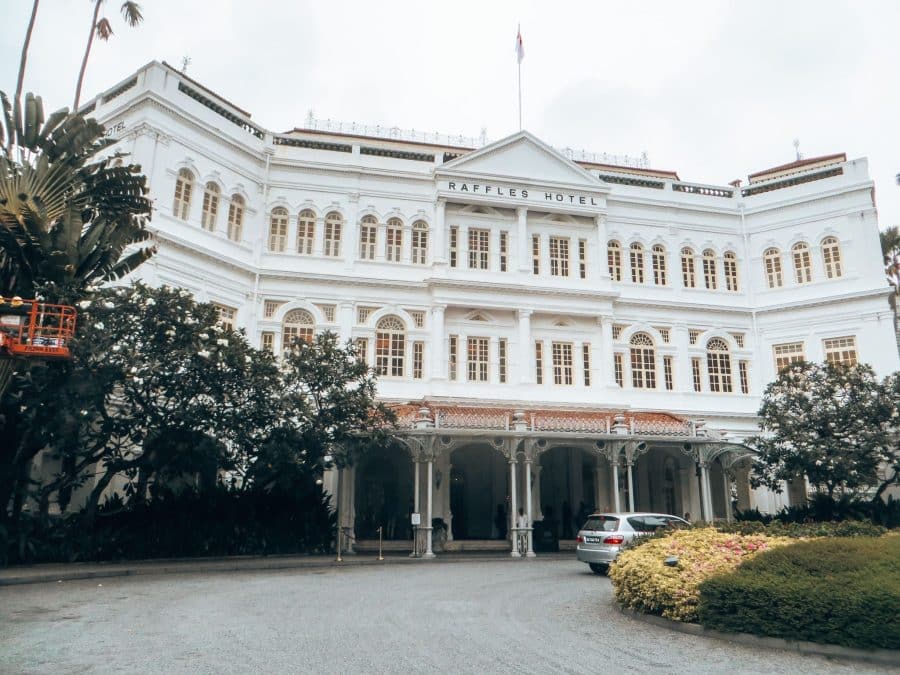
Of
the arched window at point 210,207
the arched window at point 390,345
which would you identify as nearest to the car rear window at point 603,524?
the arched window at point 390,345

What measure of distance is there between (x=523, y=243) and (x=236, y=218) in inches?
458

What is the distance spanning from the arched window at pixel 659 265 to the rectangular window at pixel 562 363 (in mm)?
5711

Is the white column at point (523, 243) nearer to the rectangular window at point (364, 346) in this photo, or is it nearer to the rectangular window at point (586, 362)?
the rectangular window at point (586, 362)

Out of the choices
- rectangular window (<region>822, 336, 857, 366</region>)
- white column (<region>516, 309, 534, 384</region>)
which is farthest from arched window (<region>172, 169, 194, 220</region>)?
rectangular window (<region>822, 336, 857, 366</region>)

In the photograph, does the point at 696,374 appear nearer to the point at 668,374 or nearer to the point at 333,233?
the point at 668,374

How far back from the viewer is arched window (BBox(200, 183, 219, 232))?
2664 centimetres

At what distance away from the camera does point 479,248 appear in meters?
29.9

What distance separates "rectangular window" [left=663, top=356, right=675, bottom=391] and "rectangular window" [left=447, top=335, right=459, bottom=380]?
9205mm

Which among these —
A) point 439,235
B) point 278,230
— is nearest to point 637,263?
point 439,235

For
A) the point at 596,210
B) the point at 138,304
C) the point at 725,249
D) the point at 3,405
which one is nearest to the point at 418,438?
the point at 138,304

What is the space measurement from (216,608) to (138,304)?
9334 mm

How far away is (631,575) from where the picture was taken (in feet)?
36.1

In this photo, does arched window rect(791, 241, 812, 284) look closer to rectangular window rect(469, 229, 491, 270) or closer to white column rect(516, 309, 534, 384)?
white column rect(516, 309, 534, 384)

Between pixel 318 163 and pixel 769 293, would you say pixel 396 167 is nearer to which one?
pixel 318 163
